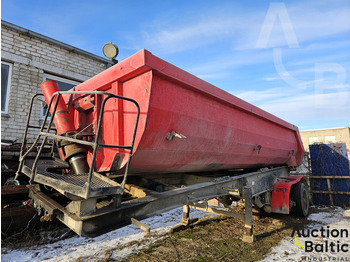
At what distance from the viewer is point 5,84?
566cm

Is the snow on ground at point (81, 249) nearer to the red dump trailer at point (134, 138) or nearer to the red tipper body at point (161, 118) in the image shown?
the red dump trailer at point (134, 138)

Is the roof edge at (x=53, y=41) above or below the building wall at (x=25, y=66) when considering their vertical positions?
above

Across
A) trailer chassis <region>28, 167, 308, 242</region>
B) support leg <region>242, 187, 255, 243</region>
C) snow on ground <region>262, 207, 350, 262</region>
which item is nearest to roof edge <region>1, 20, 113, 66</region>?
trailer chassis <region>28, 167, 308, 242</region>

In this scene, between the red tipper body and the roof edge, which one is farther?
the roof edge

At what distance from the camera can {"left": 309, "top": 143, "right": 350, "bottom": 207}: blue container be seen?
723cm

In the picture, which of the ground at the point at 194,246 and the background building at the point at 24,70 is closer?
the ground at the point at 194,246

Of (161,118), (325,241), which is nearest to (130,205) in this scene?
(161,118)

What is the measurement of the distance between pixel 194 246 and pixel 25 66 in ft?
20.2

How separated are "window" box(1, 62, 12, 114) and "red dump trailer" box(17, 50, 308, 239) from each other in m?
3.51

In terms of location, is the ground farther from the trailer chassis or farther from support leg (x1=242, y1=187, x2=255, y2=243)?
the trailer chassis

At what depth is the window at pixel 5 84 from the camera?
5.60 meters

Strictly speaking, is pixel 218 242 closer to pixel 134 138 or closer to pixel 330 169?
pixel 134 138

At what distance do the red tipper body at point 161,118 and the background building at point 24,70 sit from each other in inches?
136

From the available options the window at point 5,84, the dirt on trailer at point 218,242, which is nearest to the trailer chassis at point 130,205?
the dirt on trailer at point 218,242
